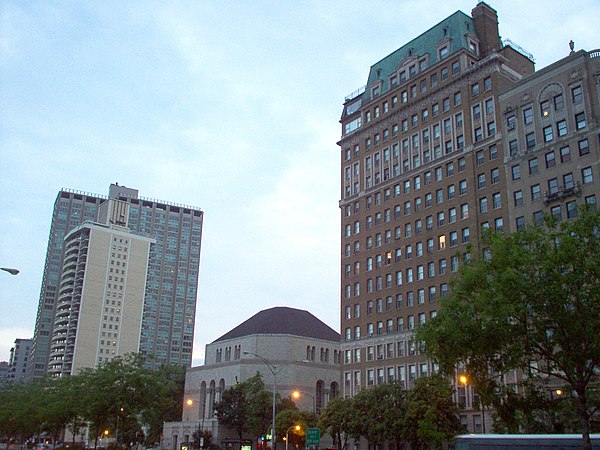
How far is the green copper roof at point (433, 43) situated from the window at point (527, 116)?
16419 mm

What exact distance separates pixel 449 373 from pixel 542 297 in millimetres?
8299

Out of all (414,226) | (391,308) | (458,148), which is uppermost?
(458,148)

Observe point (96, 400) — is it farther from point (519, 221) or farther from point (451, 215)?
point (519, 221)

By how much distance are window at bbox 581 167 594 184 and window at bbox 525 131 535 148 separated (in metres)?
7.50

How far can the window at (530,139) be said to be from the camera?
2788 inches

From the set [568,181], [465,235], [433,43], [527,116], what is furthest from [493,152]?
[433,43]

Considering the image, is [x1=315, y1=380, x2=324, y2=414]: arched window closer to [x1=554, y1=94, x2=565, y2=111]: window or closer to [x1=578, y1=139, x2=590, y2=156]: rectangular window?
[x1=554, y1=94, x2=565, y2=111]: window

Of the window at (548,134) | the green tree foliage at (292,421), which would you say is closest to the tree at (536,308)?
the window at (548,134)

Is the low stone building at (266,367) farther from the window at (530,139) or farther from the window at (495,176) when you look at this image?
the window at (530,139)

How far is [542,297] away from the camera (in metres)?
35.4

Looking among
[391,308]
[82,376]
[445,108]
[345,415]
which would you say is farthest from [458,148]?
[82,376]

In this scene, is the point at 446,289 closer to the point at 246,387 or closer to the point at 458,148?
the point at 458,148

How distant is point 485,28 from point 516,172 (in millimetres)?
26199

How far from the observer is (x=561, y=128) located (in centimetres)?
6819
